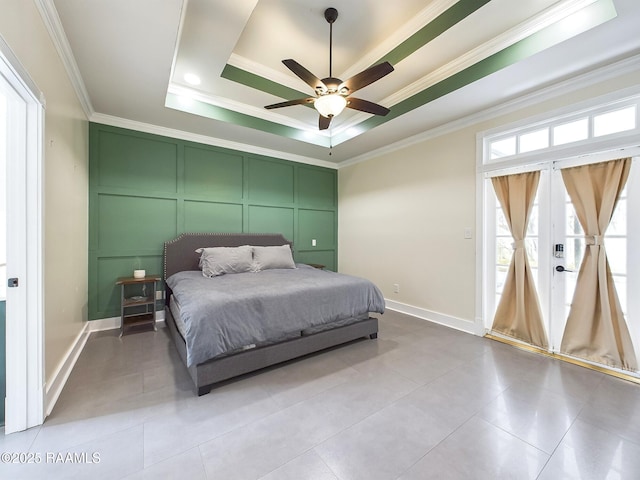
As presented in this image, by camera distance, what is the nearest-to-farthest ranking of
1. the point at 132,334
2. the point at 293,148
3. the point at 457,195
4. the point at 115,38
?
the point at 115,38 < the point at 132,334 < the point at 457,195 < the point at 293,148

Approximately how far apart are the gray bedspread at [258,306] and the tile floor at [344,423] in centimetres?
38

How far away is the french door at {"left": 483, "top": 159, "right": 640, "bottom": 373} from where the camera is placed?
2301mm

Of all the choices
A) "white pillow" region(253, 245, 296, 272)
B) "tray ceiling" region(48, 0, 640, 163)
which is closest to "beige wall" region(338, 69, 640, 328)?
"tray ceiling" region(48, 0, 640, 163)

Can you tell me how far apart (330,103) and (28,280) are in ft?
8.38

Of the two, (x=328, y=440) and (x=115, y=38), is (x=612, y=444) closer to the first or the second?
(x=328, y=440)

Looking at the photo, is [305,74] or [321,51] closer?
[305,74]

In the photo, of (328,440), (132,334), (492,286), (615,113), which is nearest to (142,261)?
(132,334)

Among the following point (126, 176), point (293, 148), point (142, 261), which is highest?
point (293, 148)

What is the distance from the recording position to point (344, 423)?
1.73m

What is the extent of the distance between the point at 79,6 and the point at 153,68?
66cm

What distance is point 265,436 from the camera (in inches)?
63.6

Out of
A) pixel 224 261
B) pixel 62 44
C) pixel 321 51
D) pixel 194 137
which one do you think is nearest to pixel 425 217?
pixel 321 51

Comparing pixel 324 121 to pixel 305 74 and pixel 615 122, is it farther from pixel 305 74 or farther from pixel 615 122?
pixel 615 122

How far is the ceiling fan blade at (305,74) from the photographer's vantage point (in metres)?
2.04
